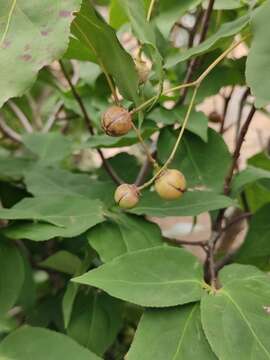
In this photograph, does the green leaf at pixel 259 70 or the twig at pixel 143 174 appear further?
the twig at pixel 143 174

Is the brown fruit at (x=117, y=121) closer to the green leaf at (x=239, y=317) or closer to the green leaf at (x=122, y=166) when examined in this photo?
the green leaf at (x=239, y=317)

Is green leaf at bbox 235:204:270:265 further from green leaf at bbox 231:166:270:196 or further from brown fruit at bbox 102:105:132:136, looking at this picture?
brown fruit at bbox 102:105:132:136

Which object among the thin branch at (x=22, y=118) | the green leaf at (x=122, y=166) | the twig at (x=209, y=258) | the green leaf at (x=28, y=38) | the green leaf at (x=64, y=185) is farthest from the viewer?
the thin branch at (x=22, y=118)

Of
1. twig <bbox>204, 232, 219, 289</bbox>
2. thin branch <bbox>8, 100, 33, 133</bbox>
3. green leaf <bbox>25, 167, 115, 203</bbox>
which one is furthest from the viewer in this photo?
thin branch <bbox>8, 100, 33, 133</bbox>

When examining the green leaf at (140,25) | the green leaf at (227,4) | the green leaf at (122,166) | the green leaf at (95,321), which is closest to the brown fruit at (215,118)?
the green leaf at (122,166)

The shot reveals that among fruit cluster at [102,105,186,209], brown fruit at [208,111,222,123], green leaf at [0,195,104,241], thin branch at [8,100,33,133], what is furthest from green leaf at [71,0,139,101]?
thin branch at [8,100,33,133]

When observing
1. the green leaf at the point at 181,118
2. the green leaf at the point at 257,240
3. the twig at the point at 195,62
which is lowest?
the green leaf at the point at 257,240

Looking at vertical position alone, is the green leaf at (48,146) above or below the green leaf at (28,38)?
below
